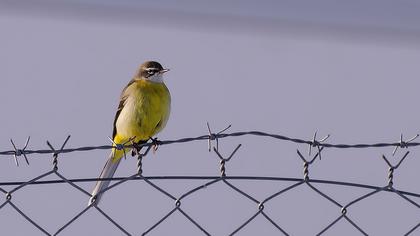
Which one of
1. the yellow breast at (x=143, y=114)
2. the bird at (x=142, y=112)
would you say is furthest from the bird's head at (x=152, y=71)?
the yellow breast at (x=143, y=114)

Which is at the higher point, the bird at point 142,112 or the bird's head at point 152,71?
the bird's head at point 152,71

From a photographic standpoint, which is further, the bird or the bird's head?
the bird's head

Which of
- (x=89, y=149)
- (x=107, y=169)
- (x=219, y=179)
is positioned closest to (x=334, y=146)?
(x=219, y=179)

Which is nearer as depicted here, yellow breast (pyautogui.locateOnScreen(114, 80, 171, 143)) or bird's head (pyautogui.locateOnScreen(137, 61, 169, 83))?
yellow breast (pyautogui.locateOnScreen(114, 80, 171, 143))

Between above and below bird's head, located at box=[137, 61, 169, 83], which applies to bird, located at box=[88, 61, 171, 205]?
below

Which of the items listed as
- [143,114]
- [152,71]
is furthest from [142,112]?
[152,71]

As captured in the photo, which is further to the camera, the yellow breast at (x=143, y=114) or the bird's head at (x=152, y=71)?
the bird's head at (x=152, y=71)

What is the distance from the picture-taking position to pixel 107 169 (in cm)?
540

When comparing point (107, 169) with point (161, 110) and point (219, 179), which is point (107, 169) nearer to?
point (161, 110)

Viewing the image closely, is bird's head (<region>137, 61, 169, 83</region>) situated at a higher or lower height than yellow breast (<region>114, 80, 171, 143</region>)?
higher

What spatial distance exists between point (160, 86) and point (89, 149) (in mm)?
2731

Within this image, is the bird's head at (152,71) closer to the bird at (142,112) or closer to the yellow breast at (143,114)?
the bird at (142,112)

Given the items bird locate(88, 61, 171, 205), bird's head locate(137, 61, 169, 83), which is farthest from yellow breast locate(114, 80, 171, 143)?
bird's head locate(137, 61, 169, 83)

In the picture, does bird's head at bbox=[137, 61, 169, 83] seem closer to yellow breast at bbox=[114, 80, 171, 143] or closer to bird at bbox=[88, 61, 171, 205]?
bird at bbox=[88, 61, 171, 205]
